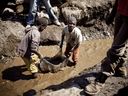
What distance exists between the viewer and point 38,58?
6.90 m

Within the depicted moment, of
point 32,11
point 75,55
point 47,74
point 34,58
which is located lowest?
point 47,74

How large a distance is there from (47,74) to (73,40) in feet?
3.44

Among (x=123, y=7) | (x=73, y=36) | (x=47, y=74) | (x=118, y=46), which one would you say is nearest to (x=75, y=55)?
(x=73, y=36)

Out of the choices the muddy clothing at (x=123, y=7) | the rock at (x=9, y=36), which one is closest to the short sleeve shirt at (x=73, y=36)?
the rock at (x=9, y=36)

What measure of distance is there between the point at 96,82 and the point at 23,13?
3.93m

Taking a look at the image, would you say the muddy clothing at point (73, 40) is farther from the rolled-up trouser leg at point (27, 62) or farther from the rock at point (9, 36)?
the rock at point (9, 36)

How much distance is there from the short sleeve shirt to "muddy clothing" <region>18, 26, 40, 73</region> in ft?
3.16

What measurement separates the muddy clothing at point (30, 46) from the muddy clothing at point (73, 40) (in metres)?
0.97

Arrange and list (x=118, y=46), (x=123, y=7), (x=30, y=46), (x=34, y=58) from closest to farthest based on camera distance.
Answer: (x=123, y=7) < (x=118, y=46) < (x=30, y=46) < (x=34, y=58)

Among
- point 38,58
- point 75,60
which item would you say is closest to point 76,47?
point 75,60

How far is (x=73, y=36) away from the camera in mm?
7207

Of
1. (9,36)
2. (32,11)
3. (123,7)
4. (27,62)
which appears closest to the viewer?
(123,7)

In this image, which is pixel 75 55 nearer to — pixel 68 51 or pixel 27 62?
pixel 68 51

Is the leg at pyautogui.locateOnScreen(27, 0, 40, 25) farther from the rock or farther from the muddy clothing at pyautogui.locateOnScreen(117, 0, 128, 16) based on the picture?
the muddy clothing at pyautogui.locateOnScreen(117, 0, 128, 16)
